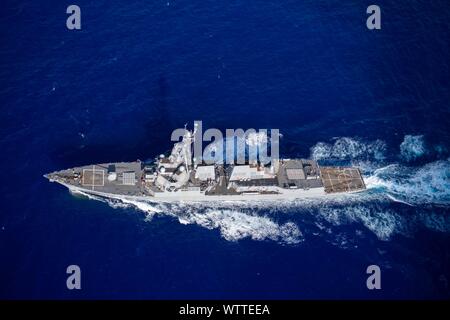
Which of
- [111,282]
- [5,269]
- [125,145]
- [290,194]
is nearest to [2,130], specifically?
[125,145]

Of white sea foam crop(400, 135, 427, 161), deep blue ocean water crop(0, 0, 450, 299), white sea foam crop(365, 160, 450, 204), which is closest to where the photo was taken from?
deep blue ocean water crop(0, 0, 450, 299)

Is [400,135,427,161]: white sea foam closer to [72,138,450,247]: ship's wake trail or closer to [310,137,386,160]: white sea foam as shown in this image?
[72,138,450,247]: ship's wake trail

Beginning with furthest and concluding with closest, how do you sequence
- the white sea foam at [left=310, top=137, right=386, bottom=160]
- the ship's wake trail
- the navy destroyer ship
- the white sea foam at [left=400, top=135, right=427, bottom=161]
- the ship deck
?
the white sea foam at [left=310, top=137, right=386, bottom=160], the white sea foam at [left=400, top=135, right=427, bottom=161], the ship deck, the navy destroyer ship, the ship's wake trail

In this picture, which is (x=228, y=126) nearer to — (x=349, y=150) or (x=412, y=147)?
(x=349, y=150)

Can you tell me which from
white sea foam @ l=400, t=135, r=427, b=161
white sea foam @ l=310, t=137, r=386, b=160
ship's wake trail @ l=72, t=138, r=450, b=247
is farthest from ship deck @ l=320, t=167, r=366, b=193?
white sea foam @ l=400, t=135, r=427, b=161

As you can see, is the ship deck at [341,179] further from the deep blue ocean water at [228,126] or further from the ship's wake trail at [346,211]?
the deep blue ocean water at [228,126]

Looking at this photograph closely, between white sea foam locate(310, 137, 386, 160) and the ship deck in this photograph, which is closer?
the ship deck
